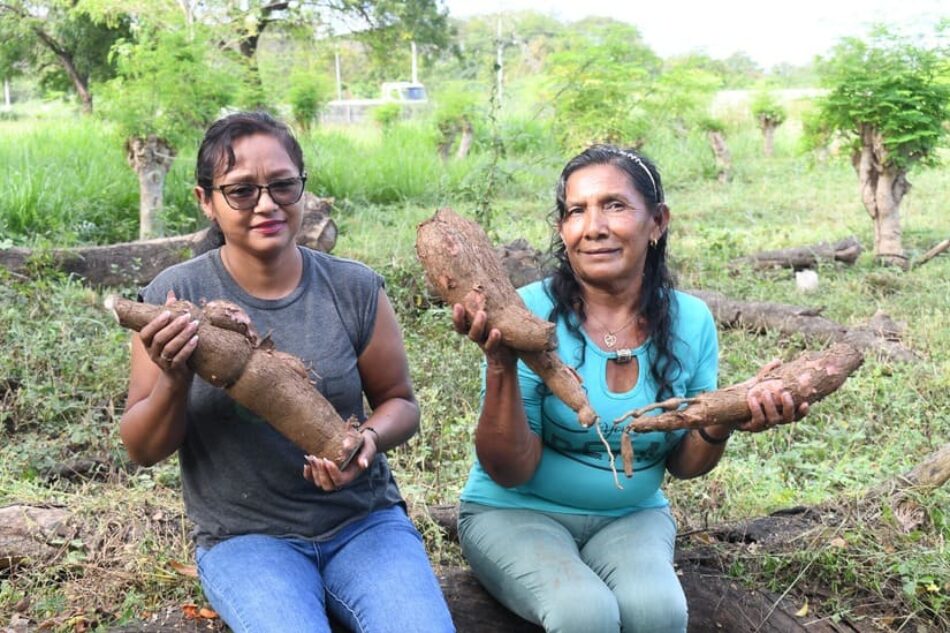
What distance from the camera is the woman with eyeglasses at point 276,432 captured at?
81.4 inches

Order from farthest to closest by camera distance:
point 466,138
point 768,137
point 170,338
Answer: point 768,137 < point 466,138 < point 170,338

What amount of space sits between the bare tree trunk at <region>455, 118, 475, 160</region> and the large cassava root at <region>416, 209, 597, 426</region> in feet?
32.5

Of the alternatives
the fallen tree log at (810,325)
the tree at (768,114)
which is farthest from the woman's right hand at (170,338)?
the tree at (768,114)

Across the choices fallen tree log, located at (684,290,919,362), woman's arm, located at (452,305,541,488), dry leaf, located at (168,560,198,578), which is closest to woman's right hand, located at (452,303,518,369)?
woman's arm, located at (452,305,541,488)

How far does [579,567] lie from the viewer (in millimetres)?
2152

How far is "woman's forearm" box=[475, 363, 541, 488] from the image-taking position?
7.00 feet

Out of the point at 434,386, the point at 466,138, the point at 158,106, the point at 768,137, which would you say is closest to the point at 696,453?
the point at 434,386

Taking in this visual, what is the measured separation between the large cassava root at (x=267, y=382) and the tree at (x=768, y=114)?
12956mm

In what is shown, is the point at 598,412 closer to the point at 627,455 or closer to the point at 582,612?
the point at 627,455

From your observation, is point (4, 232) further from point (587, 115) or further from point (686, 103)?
point (686, 103)

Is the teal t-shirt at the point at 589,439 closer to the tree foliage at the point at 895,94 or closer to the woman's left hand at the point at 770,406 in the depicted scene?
→ the woman's left hand at the point at 770,406

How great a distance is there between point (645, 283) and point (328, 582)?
1.04 m

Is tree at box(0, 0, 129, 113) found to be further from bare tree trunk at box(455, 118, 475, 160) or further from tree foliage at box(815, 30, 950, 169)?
tree foliage at box(815, 30, 950, 169)

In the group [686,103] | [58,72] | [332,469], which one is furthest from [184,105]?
[58,72]
